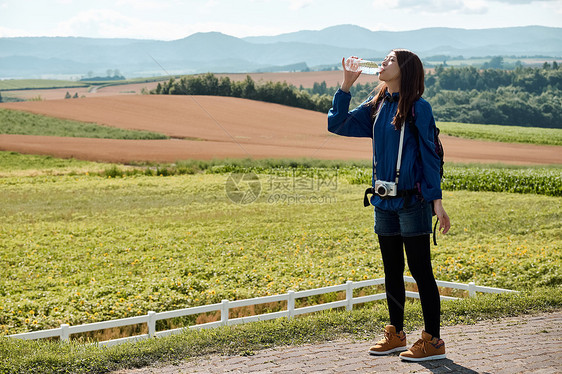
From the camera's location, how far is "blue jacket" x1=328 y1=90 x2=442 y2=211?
427cm

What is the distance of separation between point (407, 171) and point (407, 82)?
0.68m

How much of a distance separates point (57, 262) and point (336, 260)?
660cm

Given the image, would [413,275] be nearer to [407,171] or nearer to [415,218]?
[415,218]

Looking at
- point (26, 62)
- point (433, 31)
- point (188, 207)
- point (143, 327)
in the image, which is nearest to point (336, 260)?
point (143, 327)

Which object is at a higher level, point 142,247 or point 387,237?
point 387,237

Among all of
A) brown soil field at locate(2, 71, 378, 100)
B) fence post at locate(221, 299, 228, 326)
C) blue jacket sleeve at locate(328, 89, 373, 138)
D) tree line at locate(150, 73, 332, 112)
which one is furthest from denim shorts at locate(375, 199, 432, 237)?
brown soil field at locate(2, 71, 378, 100)

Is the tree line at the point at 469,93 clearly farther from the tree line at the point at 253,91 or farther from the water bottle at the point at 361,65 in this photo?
the water bottle at the point at 361,65

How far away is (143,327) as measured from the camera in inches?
380

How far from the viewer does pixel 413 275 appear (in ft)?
14.9

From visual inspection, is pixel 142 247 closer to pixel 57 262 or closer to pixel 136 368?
pixel 57 262

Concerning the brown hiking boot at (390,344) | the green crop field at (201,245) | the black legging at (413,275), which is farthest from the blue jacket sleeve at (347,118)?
the green crop field at (201,245)

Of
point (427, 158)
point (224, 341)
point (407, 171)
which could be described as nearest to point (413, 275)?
point (407, 171)

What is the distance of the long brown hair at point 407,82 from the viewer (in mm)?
4301

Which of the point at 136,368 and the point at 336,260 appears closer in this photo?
the point at 136,368
